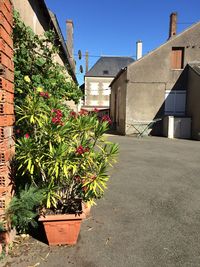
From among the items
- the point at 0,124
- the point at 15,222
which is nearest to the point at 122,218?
the point at 15,222

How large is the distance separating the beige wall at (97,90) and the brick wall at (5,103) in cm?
3587

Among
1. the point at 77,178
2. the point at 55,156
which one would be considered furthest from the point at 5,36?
the point at 77,178

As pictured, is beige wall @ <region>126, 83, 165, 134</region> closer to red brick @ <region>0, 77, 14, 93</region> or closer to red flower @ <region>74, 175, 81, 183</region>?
red flower @ <region>74, 175, 81, 183</region>

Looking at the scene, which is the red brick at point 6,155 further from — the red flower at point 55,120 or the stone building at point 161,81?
the stone building at point 161,81

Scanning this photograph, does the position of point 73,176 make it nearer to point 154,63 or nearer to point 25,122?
point 25,122

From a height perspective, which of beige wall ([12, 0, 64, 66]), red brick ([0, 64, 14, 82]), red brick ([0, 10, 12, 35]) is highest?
beige wall ([12, 0, 64, 66])

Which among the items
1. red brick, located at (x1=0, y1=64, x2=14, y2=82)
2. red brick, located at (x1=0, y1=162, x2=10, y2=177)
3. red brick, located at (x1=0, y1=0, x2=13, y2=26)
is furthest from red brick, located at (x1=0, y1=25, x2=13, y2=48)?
red brick, located at (x1=0, y1=162, x2=10, y2=177)

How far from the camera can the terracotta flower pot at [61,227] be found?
280 cm

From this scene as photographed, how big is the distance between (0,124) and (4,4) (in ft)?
4.31

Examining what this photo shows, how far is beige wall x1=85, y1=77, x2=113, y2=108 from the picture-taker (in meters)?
38.9

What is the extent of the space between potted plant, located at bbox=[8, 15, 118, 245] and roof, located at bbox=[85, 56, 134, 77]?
120 ft

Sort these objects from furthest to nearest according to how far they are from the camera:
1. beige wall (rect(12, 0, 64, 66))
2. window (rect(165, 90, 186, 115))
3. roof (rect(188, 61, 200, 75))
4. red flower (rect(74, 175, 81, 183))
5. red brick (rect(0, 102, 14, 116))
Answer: window (rect(165, 90, 186, 115)), roof (rect(188, 61, 200, 75)), beige wall (rect(12, 0, 64, 66)), red flower (rect(74, 175, 81, 183)), red brick (rect(0, 102, 14, 116))

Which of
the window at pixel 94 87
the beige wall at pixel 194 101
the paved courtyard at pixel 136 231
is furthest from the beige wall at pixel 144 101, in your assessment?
the window at pixel 94 87

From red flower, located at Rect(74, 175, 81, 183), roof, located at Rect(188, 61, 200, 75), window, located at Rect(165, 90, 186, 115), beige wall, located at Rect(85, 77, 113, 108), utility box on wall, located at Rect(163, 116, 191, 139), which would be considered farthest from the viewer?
beige wall, located at Rect(85, 77, 113, 108)
